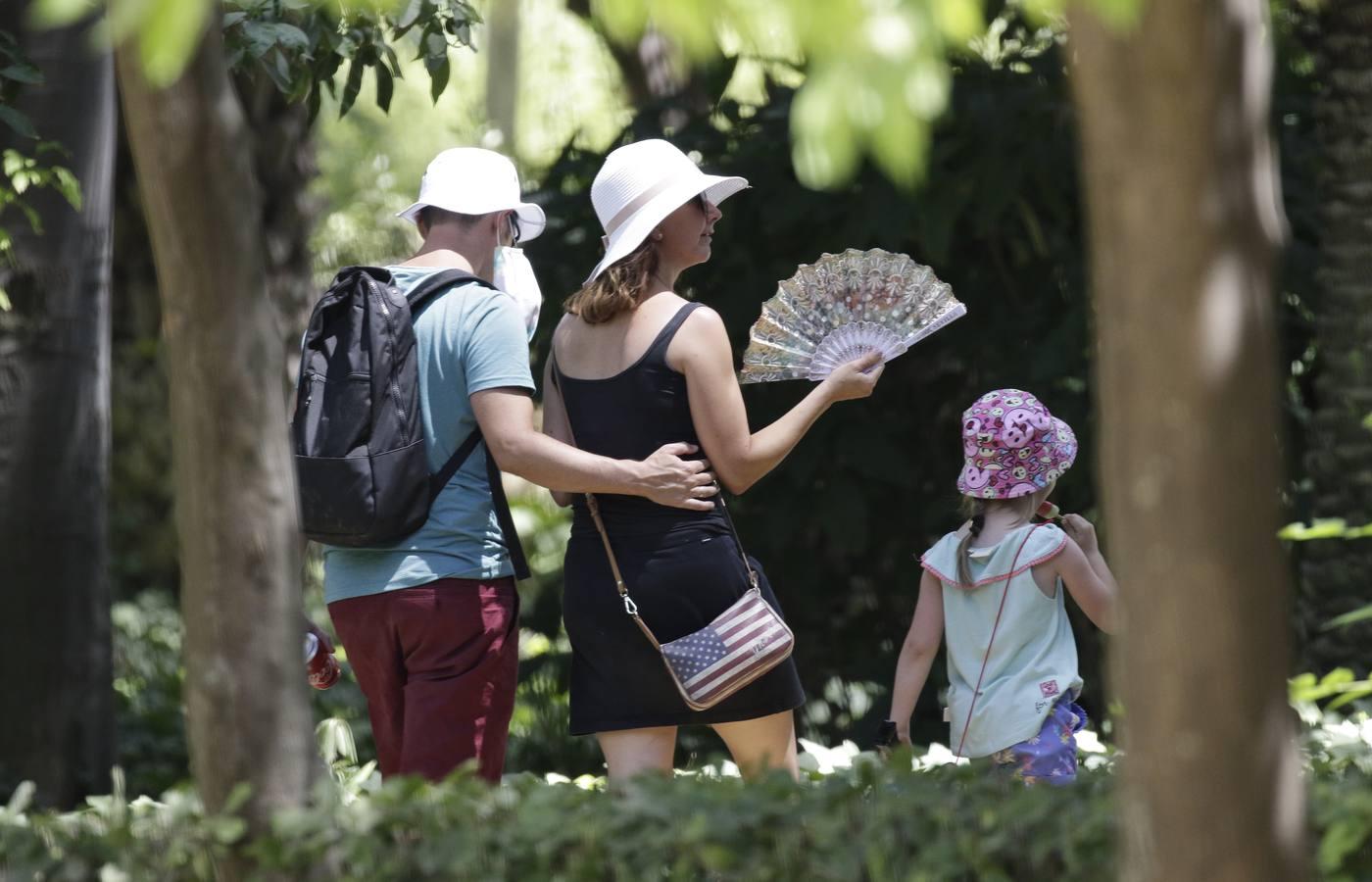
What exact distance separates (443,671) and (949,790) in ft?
4.10

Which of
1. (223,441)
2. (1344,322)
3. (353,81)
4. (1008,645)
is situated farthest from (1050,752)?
(353,81)

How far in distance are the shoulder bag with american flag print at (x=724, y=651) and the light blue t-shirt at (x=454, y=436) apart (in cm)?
39

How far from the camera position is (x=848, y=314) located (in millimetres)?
4117

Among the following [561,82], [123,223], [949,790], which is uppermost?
[561,82]

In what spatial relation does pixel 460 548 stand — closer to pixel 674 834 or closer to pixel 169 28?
pixel 674 834

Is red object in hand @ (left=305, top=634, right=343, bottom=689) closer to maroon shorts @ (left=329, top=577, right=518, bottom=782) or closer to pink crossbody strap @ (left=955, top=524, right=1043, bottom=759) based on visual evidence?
maroon shorts @ (left=329, top=577, right=518, bottom=782)

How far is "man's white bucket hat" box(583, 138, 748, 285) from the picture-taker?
3.74 m

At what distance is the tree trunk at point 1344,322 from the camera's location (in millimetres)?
5629

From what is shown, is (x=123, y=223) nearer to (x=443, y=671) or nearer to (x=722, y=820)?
(x=443, y=671)

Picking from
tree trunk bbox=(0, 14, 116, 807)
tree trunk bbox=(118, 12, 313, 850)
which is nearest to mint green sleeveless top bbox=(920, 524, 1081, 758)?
tree trunk bbox=(118, 12, 313, 850)

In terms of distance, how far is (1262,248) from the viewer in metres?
1.97

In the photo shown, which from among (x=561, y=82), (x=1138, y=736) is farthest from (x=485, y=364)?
(x=561, y=82)

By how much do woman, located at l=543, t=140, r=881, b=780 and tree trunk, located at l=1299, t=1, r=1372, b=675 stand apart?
2675 millimetres

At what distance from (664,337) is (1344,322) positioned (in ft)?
10.1
